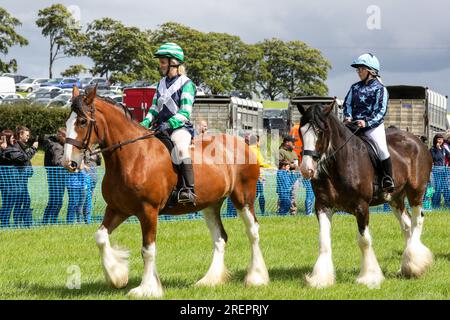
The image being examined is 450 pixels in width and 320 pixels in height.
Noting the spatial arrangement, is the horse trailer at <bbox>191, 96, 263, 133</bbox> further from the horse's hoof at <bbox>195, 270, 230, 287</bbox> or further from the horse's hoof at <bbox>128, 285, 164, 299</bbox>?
the horse's hoof at <bbox>128, 285, 164, 299</bbox>

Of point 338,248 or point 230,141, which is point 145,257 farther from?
point 338,248

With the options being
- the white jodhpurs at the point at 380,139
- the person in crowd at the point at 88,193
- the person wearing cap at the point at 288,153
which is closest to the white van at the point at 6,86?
the person wearing cap at the point at 288,153

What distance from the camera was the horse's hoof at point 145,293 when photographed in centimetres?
797

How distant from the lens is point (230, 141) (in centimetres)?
974

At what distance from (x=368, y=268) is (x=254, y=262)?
4.85 ft

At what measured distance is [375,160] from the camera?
32.2 feet

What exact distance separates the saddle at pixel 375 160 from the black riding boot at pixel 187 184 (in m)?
2.53

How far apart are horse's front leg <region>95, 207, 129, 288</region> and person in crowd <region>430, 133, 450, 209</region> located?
1312 cm

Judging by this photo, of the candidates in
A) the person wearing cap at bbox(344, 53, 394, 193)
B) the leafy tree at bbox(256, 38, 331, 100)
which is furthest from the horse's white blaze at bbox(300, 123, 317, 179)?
the leafy tree at bbox(256, 38, 331, 100)

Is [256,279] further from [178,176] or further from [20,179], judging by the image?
[20,179]

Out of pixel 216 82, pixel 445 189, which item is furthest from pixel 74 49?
pixel 445 189

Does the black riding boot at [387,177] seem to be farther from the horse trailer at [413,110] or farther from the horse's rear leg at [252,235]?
the horse trailer at [413,110]

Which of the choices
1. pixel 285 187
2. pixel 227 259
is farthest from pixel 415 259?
pixel 285 187

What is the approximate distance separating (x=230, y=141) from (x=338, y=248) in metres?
3.87
